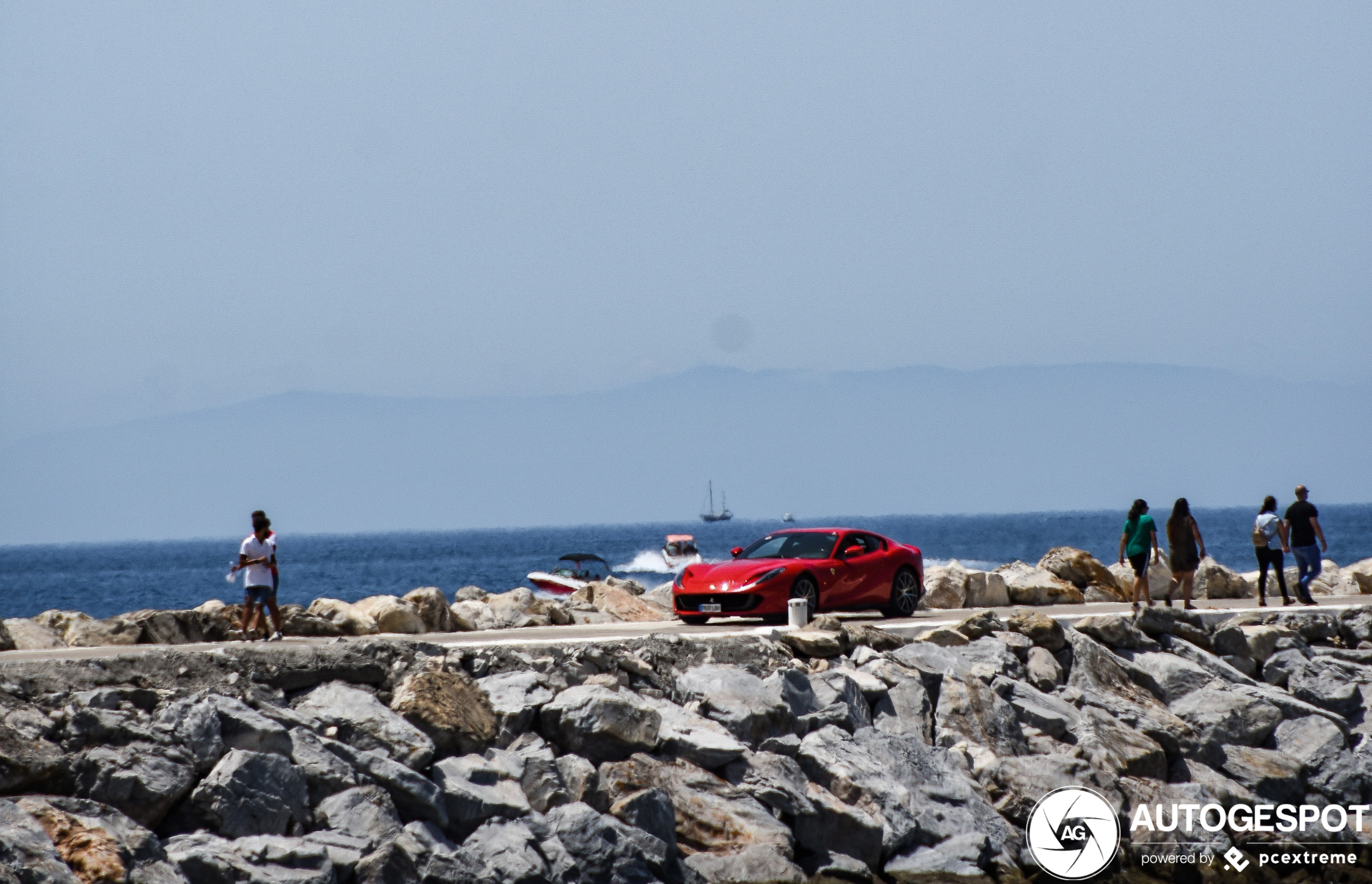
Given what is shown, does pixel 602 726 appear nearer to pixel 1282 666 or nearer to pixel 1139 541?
pixel 1139 541

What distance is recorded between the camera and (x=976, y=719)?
15312mm

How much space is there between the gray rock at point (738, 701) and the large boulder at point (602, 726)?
106cm

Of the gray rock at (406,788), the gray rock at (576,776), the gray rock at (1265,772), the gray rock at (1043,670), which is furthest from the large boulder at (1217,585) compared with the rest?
the gray rock at (406,788)

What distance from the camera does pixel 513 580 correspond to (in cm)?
8044

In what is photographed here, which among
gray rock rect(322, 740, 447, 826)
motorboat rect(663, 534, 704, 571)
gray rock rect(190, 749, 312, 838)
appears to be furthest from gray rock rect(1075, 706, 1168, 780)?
motorboat rect(663, 534, 704, 571)

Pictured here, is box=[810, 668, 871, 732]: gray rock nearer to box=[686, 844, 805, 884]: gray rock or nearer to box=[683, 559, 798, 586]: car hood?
box=[686, 844, 805, 884]: gray rock

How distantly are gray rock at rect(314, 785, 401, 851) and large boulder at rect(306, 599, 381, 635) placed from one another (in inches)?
245

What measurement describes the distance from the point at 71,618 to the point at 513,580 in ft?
201

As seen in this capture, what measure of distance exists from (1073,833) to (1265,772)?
12.4 ft

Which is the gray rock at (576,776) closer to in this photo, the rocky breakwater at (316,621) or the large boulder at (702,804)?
the large boulder at (702,804)

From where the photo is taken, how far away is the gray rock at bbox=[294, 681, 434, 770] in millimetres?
12297

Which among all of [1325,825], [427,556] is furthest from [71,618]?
[427,556]

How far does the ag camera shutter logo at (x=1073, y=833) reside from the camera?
12859mm

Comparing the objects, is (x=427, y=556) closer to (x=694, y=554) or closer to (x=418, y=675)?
(x=694, y=554)
